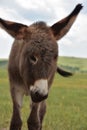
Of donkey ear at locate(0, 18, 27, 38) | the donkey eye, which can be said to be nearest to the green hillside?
donkey ear at locate(0, 18, 27, 38)

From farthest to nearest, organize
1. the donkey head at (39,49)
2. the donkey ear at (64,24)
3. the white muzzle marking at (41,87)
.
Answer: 1. the donkey ear at (64,24)
2. the donkey head at (39,49)
3. the white muzzle marking at (41,87)

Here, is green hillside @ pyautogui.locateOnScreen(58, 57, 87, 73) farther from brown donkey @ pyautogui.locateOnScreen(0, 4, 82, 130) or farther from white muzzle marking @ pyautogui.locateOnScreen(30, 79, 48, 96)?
white muzzle marking @ pyautogui.locateOnScreen(30, 79, 48, 96)

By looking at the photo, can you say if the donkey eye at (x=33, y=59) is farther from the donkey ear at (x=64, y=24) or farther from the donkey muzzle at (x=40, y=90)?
the donkey ear at (x=64, y=24)

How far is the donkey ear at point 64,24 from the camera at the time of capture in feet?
30.0

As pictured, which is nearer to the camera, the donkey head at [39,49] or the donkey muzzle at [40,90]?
the donkey muzzle at [40,90]

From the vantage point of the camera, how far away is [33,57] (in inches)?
332

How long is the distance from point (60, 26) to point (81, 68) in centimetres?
9384

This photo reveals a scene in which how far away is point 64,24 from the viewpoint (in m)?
9.16

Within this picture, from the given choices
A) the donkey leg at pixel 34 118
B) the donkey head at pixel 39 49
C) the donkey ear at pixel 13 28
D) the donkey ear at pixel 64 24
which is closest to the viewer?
the donkey head at pixel 39 49

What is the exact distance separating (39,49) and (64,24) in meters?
1.08

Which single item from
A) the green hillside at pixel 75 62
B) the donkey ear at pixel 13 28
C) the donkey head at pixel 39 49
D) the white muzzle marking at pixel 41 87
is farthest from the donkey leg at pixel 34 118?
the green hillside at pixel 75 62

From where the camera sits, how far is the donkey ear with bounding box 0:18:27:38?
881 centimetres

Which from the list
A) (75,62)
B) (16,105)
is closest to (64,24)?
(16,105)

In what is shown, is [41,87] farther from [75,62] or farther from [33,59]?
[75,62]
